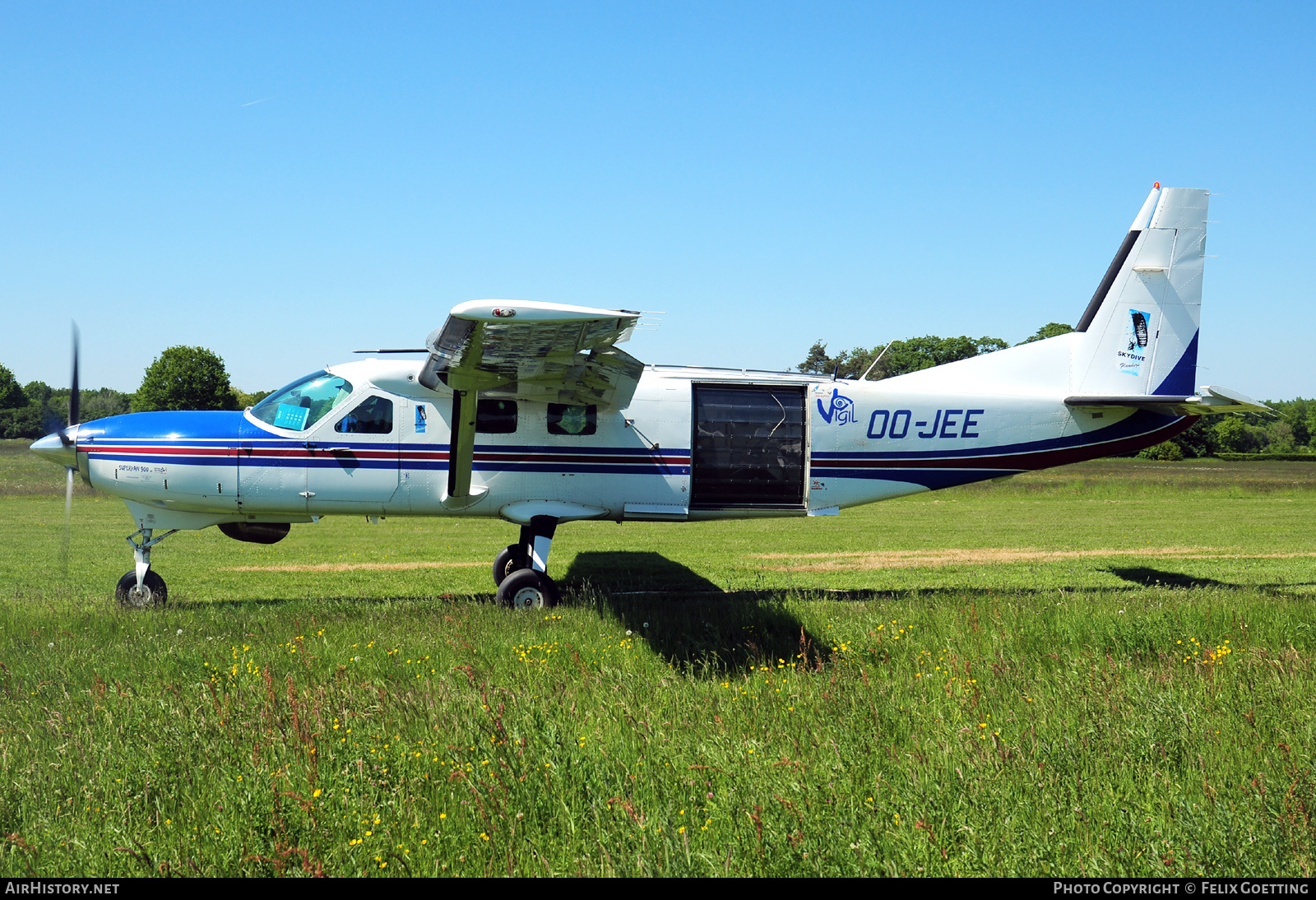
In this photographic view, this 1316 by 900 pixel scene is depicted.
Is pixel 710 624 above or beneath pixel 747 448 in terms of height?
beneath

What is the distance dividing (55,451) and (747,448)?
904 cm

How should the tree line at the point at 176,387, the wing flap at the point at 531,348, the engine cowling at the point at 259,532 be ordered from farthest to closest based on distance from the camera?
1. the tree line at the point at 176,387
2. the engine cowling at the point at 259,532
3. the wing flap at the point at 531,348

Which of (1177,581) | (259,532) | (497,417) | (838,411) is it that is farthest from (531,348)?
(1177,581)

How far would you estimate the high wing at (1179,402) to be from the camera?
38.3 ft

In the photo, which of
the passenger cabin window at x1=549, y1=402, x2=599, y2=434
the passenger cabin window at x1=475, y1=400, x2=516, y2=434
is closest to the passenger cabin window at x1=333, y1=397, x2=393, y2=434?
the passenger cabin window at x1=475, y1=400, x2=516, y2=434

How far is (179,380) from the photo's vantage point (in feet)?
199

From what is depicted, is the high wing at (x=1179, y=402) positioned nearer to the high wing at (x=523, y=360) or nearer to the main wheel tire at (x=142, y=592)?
the high wing at (x=523, y=360)

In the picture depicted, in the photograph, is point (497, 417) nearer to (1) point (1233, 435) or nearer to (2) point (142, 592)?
(2) point (142, 592)

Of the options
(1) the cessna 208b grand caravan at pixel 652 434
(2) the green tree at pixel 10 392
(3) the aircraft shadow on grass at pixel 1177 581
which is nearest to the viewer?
(1) the cessna 208b grand caravan at pixel 652 434

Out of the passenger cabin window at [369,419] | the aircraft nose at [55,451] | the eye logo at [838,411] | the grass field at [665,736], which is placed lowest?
the grass field at [665,736]

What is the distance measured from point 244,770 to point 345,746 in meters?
0.58

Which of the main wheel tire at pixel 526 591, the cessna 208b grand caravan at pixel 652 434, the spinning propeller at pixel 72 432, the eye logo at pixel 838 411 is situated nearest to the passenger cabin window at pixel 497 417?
the cessna 208b grand caravan at pixel 652 434

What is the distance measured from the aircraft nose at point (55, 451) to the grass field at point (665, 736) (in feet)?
5.88
